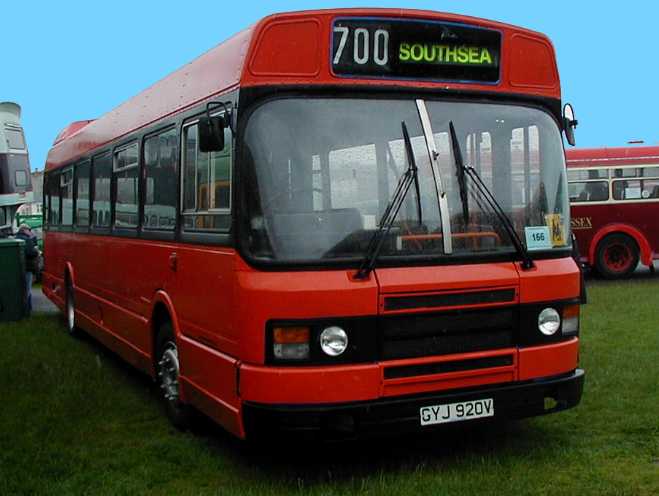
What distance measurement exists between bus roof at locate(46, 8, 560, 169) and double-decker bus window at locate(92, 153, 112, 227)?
2.36 meters

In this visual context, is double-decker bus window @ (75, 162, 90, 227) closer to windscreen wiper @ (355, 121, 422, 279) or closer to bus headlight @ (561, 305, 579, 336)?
windscreen wiper @ (355, 121, 422, 279)

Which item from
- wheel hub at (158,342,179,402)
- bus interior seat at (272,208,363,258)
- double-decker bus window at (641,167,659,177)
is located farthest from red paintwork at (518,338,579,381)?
double-decker bus window at (641,167,659,177)

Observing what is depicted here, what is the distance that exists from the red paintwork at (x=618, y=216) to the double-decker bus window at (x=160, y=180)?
14423 millimetres

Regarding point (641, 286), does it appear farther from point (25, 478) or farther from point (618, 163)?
point (25, 478)

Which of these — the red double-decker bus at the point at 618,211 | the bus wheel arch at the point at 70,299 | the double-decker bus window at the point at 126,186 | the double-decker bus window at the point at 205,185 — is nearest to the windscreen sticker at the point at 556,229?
the double-decker bus window at the point at 205,185

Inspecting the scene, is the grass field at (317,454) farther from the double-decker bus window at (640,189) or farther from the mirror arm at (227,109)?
the double-decker bus window at (640,189)

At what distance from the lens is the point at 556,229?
6398 millimetres

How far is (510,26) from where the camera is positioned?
6.47 metres

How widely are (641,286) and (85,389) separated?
1283cm

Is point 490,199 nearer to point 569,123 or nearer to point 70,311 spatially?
point 569,123

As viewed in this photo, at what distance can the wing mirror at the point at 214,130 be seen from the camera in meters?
5.84

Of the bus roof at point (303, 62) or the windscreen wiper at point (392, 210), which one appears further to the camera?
the bus roof at point (303, 62)

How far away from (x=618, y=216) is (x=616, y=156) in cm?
141

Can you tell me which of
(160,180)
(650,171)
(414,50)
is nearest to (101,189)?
(160,180)
